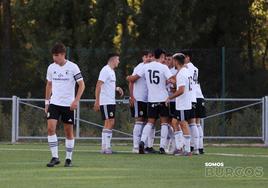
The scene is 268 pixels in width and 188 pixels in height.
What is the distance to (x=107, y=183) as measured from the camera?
12.6m

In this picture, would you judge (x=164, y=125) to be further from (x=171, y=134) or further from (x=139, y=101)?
(x=139, y=101)

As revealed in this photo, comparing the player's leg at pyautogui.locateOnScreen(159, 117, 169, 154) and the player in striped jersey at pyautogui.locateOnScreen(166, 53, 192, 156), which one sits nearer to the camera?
the player in striped jersey at pyautogui.locateOnScreen(166, 53, 192, 156)

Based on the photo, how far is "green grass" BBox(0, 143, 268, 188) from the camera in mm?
12516

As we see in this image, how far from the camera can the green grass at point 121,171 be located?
12.5 m

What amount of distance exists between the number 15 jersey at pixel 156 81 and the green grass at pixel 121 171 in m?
1.40

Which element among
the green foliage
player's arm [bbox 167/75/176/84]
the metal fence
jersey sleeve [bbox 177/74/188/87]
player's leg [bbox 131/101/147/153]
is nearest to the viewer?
jersey sleeve [bbox 177/74/188/87]

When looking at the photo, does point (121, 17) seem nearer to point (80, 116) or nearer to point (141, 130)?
point (80, 116)

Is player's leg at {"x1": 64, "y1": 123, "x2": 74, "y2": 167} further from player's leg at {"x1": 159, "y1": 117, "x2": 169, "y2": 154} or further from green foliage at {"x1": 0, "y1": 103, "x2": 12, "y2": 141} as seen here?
green foliage at {"x1": 0, "y1": 103, "x2": 12, "y2": 141}

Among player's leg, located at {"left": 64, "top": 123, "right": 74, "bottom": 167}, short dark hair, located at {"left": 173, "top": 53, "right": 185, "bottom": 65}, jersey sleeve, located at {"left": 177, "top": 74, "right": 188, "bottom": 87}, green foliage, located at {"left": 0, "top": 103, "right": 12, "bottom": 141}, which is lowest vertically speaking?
player's leg, located at {"left": 64, "top": 123, "right": 74, "bottom": 167}

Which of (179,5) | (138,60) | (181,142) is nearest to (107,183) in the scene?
(181,142)

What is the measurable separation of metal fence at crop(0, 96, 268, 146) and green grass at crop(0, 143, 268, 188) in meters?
7.91
